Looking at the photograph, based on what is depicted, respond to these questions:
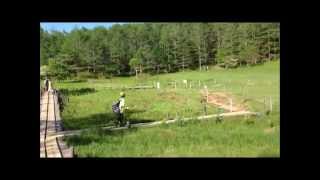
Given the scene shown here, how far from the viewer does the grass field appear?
20.9 ft

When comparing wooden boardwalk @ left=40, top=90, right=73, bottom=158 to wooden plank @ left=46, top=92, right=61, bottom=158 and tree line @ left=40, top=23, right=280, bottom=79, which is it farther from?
tree line @ left=40, top=23, right=280, bottom=79

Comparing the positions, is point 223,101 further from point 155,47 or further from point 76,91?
point 76,91

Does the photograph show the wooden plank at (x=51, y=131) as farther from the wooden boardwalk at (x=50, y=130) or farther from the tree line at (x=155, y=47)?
the tree line at (x=155, y=47)

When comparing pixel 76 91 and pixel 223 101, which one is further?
pixel 223 101

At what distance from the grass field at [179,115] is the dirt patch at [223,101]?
5 centimetres

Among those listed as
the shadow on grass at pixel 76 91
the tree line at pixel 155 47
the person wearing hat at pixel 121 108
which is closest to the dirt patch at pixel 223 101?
the tree line at pixel 155 47

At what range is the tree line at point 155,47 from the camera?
6359 millimetres

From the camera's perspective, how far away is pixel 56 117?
6.36m

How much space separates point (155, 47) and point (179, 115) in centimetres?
74

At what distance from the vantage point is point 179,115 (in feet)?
21.2

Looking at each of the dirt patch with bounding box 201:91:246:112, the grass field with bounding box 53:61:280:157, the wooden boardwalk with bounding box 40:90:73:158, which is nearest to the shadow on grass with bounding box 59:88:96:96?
the grass field with bounding box 53:61:280:157

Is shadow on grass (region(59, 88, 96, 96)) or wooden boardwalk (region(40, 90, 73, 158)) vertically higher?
shadow on grass (region(59, 88, 96, 96))

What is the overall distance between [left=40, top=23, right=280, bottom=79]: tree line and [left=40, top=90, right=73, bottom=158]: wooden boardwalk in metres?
0.27

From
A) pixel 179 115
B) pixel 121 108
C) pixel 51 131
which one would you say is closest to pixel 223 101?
pixel 179 115
